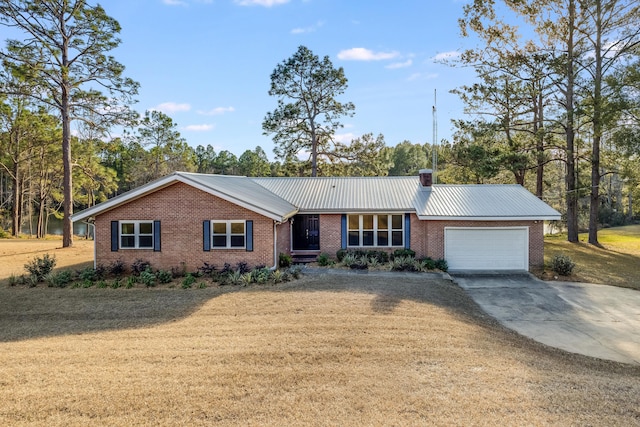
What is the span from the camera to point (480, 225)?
17203mm

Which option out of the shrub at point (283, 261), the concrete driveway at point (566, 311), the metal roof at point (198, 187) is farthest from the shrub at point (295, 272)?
the concrete driveway at point (566, 311)

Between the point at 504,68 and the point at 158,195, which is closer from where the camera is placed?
the point at 158,195

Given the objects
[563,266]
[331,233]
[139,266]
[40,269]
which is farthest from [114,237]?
[563,266]

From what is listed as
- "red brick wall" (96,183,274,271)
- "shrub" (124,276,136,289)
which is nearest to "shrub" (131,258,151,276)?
"red brick wall" (96,183,274,271)

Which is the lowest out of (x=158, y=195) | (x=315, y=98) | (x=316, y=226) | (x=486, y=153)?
(x=316, y=226)

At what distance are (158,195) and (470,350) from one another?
40.8 feet

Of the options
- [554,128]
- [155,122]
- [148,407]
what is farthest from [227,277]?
[155,122]

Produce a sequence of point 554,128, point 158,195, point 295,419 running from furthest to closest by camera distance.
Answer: point 554,128
point 158,195
point 295,419

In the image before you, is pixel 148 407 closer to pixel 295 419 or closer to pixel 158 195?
pixel 295 419

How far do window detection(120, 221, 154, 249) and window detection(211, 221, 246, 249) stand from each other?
2.50 m

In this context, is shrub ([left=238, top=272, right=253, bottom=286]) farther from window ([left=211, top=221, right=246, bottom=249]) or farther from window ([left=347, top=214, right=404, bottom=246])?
window ([left=347, top=214, right=404, bottom=246])

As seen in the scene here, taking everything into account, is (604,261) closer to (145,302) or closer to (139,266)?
(145,302)

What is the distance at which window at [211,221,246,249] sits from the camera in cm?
1537

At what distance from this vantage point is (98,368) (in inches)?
266
